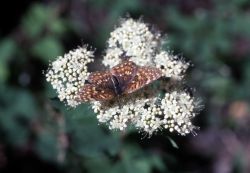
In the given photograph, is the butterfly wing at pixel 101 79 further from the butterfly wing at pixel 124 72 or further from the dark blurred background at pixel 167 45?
the dark blurred background at pixel 167 45

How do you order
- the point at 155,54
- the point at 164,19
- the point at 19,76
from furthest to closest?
the point at 164,19
the point at 19,76
the point at 155,54

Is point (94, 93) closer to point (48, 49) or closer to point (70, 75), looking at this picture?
point (70, 75)

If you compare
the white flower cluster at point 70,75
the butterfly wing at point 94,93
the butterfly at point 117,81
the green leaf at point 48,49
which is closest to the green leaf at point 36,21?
the green leaf at point 48,49

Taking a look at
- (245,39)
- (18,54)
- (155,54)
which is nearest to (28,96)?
(18,54)

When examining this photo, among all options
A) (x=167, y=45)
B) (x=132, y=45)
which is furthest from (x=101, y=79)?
(x=167, y=45)

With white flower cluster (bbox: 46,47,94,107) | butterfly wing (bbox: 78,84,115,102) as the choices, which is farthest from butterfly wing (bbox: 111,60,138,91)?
white flower cluster (bbox: 46,47,94,107)

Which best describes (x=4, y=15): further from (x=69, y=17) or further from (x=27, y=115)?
(x=27, y=115)
